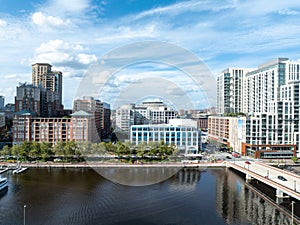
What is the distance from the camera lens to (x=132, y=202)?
5492 millimetres

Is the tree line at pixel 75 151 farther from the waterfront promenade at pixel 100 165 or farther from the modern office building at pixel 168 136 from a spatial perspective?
the modern office building at pixel 168 136

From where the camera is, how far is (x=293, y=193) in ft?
18.1

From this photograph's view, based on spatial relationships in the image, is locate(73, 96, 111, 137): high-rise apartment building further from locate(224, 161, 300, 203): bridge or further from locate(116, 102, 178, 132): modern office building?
locate(224, 161, 300, 203): bridge

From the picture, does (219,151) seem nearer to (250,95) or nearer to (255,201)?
(250,95)

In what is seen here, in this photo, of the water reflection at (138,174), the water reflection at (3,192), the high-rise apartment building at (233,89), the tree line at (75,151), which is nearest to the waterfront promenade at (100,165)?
the water reflection at (138,174)

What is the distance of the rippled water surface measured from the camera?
4809 millimetres

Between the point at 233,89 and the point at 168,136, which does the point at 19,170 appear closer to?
the point at 168,136

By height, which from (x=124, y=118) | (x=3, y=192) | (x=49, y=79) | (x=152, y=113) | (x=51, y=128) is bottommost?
(x=3, y=192)

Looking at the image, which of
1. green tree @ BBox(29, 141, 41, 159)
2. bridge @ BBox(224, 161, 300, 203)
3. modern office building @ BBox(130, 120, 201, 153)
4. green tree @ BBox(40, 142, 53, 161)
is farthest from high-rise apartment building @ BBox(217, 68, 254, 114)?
green tree @ BBox(29, 141, 41, 159)

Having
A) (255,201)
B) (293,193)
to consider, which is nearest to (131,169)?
(255,201)

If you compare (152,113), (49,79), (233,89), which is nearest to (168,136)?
(152,113)

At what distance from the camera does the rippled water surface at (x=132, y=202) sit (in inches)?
189

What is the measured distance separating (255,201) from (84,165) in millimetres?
5518

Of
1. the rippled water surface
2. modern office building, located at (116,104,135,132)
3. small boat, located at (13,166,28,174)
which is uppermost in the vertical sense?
modern office building, located at (116,104,135,132)
